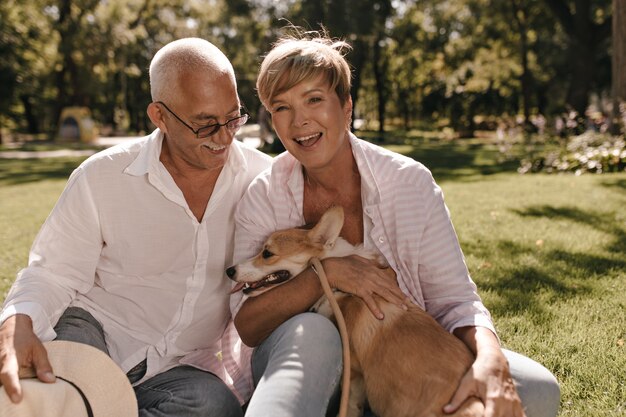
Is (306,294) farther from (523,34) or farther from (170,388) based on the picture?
(523,34)

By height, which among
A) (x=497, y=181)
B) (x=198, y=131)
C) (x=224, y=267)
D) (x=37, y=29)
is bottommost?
(x=497, y=181)

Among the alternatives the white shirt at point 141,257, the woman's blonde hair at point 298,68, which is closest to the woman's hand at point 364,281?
the white shirt at point 141,257

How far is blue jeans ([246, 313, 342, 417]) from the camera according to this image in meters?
1.95

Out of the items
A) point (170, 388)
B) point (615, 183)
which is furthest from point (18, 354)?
point (615, 183)

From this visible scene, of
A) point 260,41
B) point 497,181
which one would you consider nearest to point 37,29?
point 260,41

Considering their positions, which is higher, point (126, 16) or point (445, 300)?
point (126, 16)

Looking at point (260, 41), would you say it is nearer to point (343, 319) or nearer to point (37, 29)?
point (37, 29)

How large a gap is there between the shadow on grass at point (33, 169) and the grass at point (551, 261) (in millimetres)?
2550

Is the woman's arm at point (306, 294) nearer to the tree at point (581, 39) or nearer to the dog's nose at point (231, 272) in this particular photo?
the dog's nose at point (231, 272)

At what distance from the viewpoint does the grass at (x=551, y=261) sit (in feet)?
10.4

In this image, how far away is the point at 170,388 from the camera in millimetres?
2516

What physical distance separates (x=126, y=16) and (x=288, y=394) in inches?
1204

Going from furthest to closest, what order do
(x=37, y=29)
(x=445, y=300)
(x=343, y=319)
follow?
(x=37, y=29) < (x=445, y=300) < (x=343, y=319)

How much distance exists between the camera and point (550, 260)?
5.17m
